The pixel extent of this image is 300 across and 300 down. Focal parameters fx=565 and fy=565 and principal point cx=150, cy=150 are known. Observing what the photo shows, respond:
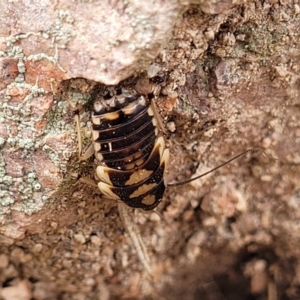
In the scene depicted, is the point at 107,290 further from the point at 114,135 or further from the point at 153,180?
the point at 114,135

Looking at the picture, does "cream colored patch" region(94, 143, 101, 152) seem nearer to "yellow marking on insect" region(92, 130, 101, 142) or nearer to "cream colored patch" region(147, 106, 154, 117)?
"yellow marking on insect" region(92, 130, 101, 142)

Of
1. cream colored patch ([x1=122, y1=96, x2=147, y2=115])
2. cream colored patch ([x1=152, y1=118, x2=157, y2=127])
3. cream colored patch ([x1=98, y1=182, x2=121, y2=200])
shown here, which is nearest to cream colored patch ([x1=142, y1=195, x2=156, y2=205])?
cream colored patch ([x1=98, y1=182, x2=121, y2=200])

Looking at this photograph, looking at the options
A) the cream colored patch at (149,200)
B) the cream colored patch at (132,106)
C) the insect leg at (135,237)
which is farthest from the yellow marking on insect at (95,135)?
the insect leg at (135,237)

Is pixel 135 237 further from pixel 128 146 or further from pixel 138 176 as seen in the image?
pixel 128 146

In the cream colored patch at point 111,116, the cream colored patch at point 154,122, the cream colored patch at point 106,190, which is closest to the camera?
the cream colored patch at point 111,116

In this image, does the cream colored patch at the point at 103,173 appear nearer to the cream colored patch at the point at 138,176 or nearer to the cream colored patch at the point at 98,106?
the cream colored patch at the point at 138,176

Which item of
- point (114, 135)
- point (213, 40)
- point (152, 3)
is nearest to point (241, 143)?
point (213, 40)
